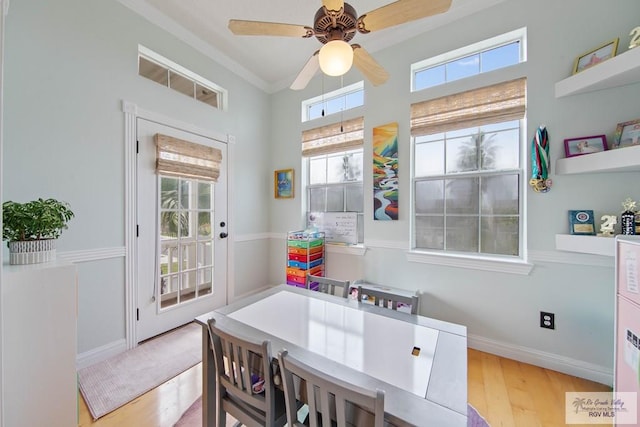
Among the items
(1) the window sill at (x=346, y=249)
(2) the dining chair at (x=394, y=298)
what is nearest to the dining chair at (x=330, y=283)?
(2) the dining chair at (x=394, y=298)

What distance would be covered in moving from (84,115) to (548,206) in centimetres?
381

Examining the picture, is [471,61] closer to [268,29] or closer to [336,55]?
[336,55]

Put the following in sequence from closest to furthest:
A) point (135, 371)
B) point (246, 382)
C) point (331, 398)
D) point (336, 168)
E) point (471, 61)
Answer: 1. point (331, 398)
2. point (246, 382)
3. point (135, 371)
4. point (471, 61)
5. point (336, 168)

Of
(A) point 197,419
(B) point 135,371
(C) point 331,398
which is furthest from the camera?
(B) point 135,371

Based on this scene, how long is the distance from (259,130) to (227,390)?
3.17 meters

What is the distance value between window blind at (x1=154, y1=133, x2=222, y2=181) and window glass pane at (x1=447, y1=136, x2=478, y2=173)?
259 centimetres

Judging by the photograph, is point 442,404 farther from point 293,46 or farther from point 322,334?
point 293,46

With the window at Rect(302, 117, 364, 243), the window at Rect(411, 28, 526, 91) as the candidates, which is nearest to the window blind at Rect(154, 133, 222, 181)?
the window at Rect(302, 117, 364, 243)

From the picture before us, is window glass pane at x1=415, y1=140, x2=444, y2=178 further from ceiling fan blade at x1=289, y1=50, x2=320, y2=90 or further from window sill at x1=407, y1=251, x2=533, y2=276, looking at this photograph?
ceiling fan blade at x1=289, y1=50, x2=320, y2=90

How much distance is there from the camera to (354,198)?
3.06 metres

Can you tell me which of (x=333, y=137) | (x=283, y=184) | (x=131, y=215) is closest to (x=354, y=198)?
(x=333, y=137)

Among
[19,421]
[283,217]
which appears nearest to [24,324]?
[19,421]

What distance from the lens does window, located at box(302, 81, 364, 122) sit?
2.99 meters

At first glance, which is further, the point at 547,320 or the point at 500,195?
the point at 500,195
